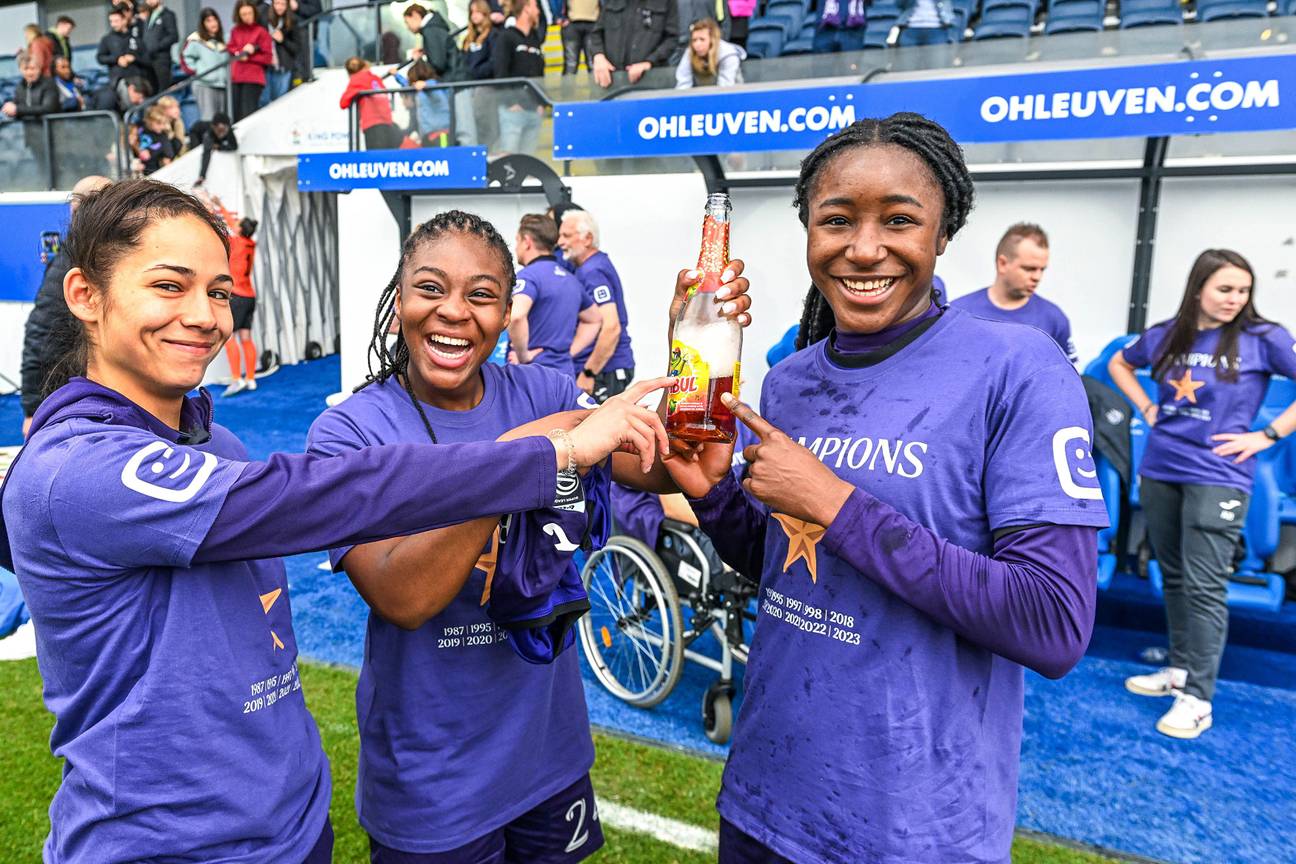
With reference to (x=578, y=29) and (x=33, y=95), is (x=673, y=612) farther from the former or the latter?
(x=33, y=95)

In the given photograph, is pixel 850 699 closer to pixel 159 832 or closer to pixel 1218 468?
pixel 159 832

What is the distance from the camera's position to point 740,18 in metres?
9.84

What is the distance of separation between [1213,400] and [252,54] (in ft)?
43.3

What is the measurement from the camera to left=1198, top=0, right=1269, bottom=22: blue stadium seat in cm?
759

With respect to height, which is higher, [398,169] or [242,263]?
[398,169]

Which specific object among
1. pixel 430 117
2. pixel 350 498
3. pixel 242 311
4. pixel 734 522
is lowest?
pixel 734 522

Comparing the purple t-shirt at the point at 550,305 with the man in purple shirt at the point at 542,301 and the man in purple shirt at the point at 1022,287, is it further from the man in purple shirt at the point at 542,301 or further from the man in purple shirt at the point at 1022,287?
A: the man in purple shirt at the point at 1022,287

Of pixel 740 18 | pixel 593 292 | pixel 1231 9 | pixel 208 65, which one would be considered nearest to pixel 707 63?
pixel 740 18

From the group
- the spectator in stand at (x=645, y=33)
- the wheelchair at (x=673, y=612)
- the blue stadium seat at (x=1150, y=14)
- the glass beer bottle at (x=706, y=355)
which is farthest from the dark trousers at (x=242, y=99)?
the glass beer bottle at (x=706, y=355)

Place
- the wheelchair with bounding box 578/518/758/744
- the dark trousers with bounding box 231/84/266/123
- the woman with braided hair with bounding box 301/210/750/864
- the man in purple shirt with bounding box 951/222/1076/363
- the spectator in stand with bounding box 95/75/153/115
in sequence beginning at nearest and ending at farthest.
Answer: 1. the woman with braided hair with bounding box 301/210/750/864
2. the wheelchair with bounding box 578/518/758/744
3. the man in purple shirt with bounding box 951/222/1076/363
4. the dark trousers with bounding box 231/84/266/123
5. the spectator in stand with bounding box 95/75/153/115

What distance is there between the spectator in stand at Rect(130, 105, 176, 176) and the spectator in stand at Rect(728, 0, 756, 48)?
299 inches

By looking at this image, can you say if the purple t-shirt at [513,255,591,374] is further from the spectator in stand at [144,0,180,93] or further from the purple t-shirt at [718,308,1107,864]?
the spectator in stand at [144,0,180,93]

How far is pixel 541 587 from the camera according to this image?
5.26 ft

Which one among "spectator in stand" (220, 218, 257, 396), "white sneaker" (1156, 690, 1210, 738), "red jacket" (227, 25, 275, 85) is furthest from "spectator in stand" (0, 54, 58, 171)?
"white sneaker" (1156, 690, 1210, 738)
